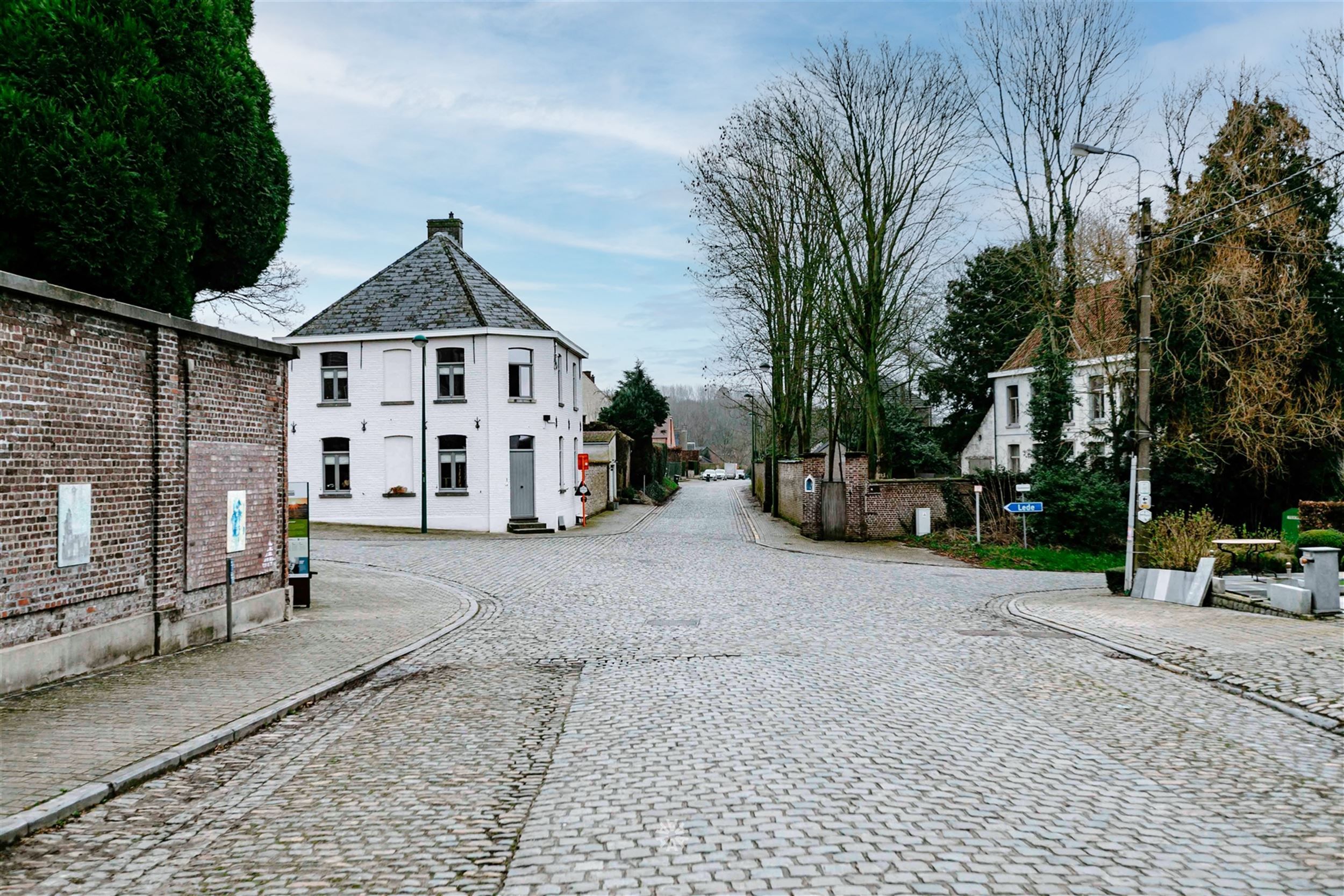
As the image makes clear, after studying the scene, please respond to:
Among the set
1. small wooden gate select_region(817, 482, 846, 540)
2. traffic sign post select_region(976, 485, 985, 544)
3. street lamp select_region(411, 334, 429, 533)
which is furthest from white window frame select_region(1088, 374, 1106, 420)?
street lamp select_region(411, 334, 429, 533)

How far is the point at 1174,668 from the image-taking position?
9.93m

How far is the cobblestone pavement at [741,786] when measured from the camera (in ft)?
14.8

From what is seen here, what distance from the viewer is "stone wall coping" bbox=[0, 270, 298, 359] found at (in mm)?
8039

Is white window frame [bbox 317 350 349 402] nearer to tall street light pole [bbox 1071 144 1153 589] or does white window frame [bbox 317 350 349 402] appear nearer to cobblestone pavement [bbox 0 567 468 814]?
cobblestone pavement [bbox 0 567 468 814]

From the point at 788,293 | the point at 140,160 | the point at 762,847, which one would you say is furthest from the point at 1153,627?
the point at 788,293

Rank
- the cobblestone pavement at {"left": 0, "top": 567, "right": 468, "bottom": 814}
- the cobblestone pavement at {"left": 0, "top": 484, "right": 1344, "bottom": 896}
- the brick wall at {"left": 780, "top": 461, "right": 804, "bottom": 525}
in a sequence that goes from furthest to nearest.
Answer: the brick wall at {"left": 780, "top": 461, "right": 804, "bottom": 525}
the cobblestone pavement at {"left": 0, "top": 567, "right": 468, "bottom": 814}
the cobblestone pavement at {"left": 0, "top": 484, "right": 1344, "bottom": 896}

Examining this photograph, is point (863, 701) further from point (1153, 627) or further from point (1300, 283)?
point (1300, 283)

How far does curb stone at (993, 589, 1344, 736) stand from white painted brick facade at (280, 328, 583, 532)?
1734cm

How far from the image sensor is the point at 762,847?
4.60 metres

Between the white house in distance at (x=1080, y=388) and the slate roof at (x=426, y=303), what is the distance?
16.6 m

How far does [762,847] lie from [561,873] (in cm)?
97

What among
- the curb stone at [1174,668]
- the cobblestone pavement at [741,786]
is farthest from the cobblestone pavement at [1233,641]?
the cobblestone pavement at [741,786]

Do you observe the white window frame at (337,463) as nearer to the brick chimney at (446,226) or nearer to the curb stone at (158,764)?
the brick chimney at (446,226)

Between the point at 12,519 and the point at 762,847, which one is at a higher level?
the point at 12,519
